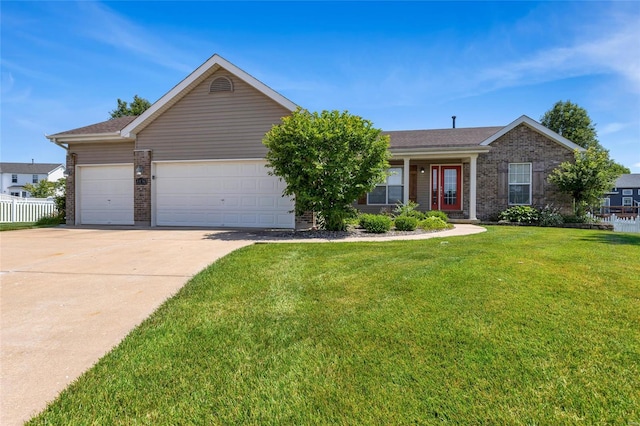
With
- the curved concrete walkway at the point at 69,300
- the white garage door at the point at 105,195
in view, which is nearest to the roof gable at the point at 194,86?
the white garage door at the point at 105,195

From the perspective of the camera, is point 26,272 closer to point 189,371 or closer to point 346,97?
point 189,371

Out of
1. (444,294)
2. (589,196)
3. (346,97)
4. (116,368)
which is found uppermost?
(346,97)

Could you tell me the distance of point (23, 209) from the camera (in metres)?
15.6

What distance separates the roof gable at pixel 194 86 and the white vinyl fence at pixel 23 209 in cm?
848

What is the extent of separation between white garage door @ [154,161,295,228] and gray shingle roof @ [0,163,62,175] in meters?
57.1

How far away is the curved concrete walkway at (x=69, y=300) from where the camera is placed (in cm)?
251

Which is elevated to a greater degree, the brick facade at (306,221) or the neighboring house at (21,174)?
the neighboring house at (21,174)

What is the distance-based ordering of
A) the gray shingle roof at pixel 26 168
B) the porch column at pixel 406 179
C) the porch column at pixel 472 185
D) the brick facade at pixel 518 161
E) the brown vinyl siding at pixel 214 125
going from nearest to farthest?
the brown vinyl siding at pixel 214 125 → the porch column at pixel 472 185 → the brick facade at pixel 518 161 → the porch column at pixel 406 179 → the gray shingle roof at pixel 26 168

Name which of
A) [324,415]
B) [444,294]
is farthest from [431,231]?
[324,415]

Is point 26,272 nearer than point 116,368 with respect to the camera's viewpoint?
No

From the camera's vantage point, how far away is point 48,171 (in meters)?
53.6

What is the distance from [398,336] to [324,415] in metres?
1.10

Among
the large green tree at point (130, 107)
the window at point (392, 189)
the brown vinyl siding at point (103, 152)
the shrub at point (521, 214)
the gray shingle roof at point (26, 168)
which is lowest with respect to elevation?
the shrub at point (521, 214)

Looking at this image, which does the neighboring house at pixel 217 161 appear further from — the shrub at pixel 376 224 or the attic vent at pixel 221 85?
the shrub at pixel 376 224
